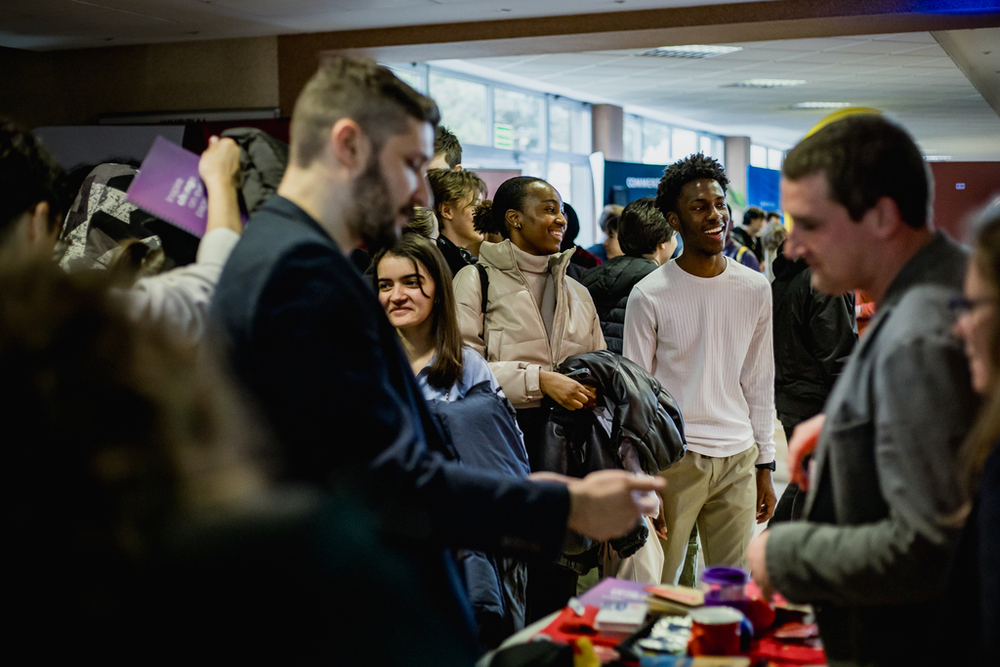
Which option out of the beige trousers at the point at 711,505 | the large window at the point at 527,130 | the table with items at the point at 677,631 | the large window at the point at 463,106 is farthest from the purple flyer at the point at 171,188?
the large window at the point at 463,106

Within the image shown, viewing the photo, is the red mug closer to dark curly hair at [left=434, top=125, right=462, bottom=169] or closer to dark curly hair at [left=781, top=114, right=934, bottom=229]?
dark curly hair at [left=781, top=114, right=934, bottom=229]

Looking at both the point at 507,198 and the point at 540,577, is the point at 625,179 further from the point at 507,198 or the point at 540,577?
the point at 540,577

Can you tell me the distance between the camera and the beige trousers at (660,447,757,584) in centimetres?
305

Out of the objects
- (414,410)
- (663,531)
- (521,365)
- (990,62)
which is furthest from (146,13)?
(990,62)

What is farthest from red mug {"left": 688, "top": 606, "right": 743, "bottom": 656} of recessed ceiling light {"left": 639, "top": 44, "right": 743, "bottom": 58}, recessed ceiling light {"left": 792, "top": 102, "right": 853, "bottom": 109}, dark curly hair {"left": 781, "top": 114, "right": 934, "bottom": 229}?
recessed ceiling light {"left": 792, "top": 102, "right": 853, "bottom": 109}

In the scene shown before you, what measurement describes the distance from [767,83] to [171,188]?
11151 millimetres

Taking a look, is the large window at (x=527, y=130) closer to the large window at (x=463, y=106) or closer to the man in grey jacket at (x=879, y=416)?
the large window at (x=463, y=106)

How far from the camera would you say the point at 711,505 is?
10.3ft

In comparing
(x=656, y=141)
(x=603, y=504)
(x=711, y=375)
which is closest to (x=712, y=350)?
(x=711, y=375)

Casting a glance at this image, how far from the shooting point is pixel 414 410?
143 cm

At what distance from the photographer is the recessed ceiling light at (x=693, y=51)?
892 centimetres

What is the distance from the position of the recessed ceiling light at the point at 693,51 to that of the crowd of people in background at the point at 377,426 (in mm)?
6893

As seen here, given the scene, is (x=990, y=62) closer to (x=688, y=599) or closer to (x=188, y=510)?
(x=688, y=599)

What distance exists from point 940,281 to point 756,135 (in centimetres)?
1951
